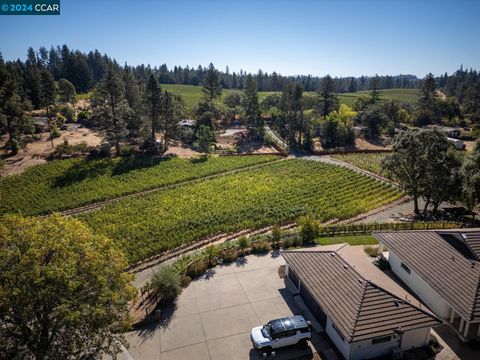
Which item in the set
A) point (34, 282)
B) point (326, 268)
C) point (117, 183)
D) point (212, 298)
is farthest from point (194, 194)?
point (34, 282)

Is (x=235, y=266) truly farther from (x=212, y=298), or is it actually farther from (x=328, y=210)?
(x=328, y=210)

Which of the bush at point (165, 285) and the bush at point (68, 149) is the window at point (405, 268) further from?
the bush at point (68, 149)

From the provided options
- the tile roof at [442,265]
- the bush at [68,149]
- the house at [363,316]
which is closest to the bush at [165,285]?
the house at [363,316]

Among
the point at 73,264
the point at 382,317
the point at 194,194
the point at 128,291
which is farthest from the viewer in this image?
the point at 194,194

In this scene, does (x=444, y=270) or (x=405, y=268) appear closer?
(x=444, y=270)

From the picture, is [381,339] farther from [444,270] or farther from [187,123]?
[187,123]

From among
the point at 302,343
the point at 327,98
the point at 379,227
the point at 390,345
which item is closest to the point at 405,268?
the point at 390,345
